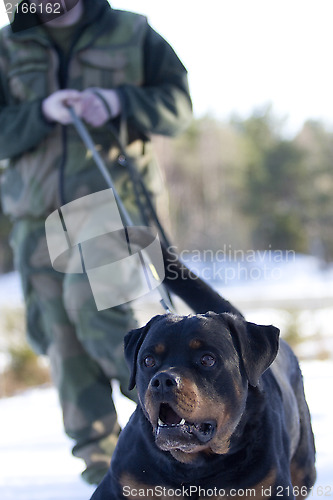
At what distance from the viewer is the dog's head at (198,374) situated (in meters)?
1.60

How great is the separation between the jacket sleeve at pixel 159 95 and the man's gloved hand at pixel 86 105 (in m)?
0.07

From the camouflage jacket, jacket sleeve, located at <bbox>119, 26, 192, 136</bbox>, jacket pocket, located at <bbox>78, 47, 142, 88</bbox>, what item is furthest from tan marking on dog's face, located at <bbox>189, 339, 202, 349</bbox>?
jacket pocket, located at <bbox>78, 47, 142, 88</bbox>

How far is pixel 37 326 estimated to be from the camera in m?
3.23

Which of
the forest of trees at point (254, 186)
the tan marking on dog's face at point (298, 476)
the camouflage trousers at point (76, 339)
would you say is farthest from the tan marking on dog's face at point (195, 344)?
the forest of trees at point (254, 186)

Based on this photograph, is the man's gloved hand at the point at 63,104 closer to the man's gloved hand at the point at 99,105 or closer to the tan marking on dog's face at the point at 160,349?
the man's gloved hand at the point at 99,105

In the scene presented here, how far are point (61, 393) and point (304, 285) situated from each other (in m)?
21.0

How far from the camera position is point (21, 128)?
293cm

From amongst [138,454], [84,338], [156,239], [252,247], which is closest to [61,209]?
[84,338]

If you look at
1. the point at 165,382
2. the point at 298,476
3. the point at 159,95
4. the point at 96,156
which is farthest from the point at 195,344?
the point at 159,95

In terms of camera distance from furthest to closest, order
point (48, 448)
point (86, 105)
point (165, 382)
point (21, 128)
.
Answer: point (48, 448) → point (21, 128) → point (86, 105) → point (165, 382)

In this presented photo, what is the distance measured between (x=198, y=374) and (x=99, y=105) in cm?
153

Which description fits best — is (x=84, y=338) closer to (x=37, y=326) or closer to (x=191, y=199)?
(x=37, y=326)

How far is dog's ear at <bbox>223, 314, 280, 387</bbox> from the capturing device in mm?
1762

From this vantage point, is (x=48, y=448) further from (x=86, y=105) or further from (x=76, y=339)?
(x=86, y=105)
